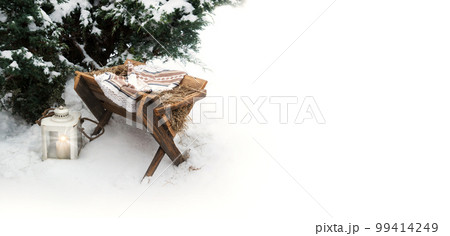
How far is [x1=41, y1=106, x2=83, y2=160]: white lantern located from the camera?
3361 mm

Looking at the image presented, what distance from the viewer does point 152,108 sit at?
3002 mm

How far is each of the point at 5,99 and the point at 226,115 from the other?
2510 mm

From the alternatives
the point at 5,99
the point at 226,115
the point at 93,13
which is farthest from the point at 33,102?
the point at 226,115

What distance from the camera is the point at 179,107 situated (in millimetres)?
3188

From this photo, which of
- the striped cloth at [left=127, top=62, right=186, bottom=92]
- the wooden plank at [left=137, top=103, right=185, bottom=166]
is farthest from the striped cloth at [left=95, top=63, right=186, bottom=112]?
the wooden plank at [left=137, top=103, right=185, bottom=166]

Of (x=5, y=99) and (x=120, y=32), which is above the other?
(x=120, y=32)

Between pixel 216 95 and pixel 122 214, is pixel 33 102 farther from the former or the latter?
pixel 216 95

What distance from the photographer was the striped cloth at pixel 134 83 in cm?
312

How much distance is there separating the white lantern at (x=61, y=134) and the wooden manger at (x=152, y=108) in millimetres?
241

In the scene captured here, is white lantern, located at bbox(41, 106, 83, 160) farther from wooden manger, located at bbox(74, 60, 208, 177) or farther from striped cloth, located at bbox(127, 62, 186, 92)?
striped cloth, located at bbox(127, 62, 186, 92)

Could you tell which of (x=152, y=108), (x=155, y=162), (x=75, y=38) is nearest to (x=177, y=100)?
(x=152, y=108)

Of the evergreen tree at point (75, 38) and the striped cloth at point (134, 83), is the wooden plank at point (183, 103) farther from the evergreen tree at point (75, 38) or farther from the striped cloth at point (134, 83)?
the evergreen tree at point (75, 38)

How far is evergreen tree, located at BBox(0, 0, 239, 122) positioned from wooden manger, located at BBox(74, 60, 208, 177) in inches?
22.5

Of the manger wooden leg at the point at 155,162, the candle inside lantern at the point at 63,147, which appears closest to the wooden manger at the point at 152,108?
the manger wooden leg at the point at 155,162
